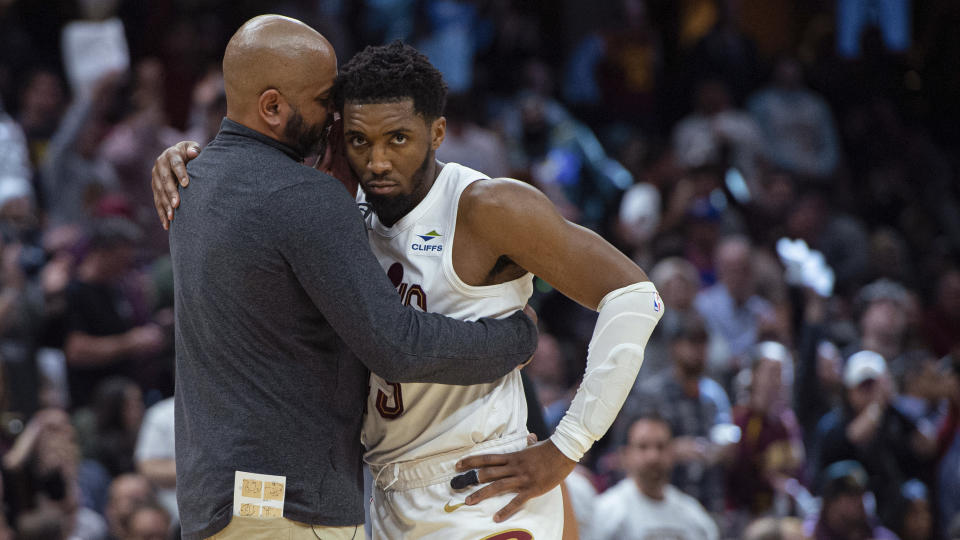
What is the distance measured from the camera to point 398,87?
3211mm

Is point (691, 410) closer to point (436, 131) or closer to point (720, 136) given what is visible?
point (720, 136)

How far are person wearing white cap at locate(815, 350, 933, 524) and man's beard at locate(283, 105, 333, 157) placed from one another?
5.06 metres

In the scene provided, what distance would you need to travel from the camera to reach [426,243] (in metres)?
3.27

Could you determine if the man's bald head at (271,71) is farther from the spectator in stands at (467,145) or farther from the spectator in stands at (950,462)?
the spectator in stands at (467,145)

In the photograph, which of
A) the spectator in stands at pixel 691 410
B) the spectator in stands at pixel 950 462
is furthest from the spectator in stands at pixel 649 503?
the spectator in stands at pixel 950 462

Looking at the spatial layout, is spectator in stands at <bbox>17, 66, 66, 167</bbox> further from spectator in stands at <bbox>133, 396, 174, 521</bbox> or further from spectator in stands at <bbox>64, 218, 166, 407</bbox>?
spectator in stands at <bbox>133, 396, 174, 521</bbox>

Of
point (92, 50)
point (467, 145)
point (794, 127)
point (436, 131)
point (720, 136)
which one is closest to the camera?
point (436, 131)

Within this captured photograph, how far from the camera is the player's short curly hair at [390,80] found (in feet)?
10.5

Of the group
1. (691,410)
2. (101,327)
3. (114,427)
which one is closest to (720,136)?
(691,410)

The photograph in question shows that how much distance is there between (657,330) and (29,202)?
4053 mm

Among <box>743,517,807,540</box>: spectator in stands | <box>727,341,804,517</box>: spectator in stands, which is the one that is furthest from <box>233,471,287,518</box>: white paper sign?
<box>727,341,804,517</box>: spectator in stands

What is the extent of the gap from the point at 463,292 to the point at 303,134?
1.95ft

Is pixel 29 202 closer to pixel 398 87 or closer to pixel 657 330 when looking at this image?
pixel 657 330

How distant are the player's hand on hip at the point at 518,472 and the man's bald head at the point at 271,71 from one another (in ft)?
3.39
